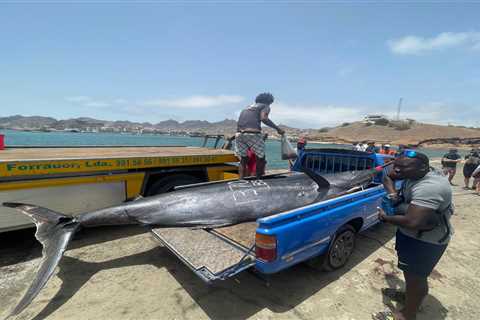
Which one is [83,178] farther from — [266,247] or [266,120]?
[266,120]

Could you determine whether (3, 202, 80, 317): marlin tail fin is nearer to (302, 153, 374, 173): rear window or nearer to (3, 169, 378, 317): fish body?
(3, 169, 378, 317): fish body

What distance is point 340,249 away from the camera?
3719 mm

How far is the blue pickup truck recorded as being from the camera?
2.63 metres

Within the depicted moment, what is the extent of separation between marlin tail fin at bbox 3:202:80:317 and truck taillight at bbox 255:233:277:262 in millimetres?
2325

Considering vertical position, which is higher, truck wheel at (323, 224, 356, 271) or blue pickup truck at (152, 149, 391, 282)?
blue pickup truck at (152, 149, 391, 282)

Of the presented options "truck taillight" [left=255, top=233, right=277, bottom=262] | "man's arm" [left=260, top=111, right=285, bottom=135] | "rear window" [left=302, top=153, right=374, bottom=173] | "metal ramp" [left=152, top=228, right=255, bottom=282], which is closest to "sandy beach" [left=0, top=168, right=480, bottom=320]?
"metal ramp" [left=152, top=228, right=255, bottom=282]

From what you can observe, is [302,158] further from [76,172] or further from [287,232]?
[76,172]

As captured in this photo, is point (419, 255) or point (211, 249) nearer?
point (419, 255)

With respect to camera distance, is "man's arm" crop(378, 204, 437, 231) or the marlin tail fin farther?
the marlin tail fin

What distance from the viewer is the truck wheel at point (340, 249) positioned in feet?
11.6

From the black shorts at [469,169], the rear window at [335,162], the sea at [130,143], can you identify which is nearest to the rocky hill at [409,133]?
the sea at [130,143]

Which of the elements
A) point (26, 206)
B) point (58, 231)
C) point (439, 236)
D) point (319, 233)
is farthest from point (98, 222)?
point (439, 236)

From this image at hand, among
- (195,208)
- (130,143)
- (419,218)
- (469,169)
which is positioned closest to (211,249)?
(195,208)

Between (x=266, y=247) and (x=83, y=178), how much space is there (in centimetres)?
345
